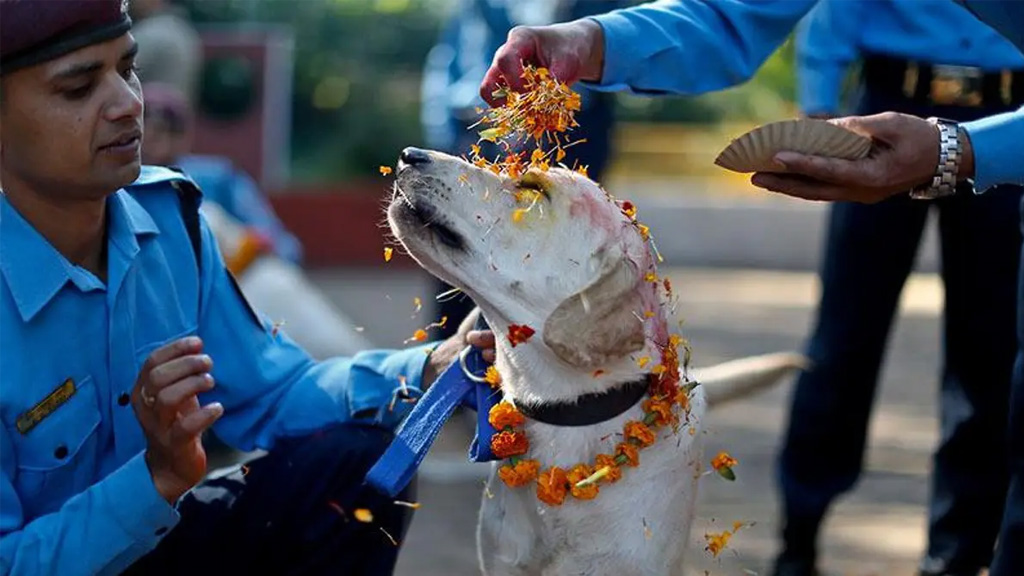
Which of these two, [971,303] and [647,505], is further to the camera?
[971,303]

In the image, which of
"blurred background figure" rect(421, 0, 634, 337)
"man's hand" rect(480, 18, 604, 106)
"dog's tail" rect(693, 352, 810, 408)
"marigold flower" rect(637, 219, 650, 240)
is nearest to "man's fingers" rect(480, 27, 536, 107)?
"man's hand" rect(480, 18, 604, 106)

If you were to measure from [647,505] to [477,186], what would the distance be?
690 mm

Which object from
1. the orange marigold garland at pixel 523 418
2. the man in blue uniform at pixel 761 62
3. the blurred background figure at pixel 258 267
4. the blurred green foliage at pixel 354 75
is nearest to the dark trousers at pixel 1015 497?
the man in blue uniform at pixel 761 62

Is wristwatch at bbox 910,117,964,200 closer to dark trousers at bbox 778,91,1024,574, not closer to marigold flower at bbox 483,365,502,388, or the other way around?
marigold flower at bbox 483,365,502,388

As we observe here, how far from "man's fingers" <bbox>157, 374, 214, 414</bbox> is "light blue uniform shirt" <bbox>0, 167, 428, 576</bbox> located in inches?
7.7

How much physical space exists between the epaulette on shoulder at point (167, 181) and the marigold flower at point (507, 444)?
3.14ft

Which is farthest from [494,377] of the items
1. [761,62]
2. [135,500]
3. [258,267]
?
[258,267]

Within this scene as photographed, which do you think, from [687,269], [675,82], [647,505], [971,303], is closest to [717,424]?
[971,303]

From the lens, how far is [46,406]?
332 centimetres

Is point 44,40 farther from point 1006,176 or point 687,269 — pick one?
point 687,269

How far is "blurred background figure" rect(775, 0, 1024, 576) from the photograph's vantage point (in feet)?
15.2

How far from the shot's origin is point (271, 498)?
3.61 meters

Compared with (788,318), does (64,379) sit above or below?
above

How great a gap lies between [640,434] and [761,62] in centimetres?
122
